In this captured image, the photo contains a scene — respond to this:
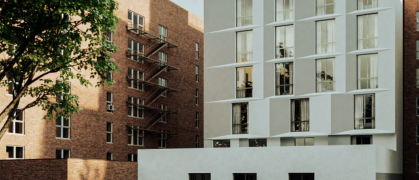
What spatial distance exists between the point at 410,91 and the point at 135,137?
24.6 metres

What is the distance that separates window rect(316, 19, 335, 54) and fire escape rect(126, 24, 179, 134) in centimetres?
1836

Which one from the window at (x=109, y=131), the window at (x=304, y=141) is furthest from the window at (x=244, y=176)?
the window at (x=109, y=131)

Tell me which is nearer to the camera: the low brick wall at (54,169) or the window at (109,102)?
the low brick wall at (54,169)

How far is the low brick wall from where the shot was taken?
26.4m

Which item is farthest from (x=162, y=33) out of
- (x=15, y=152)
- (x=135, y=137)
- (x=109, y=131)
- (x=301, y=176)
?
(x=301, y=176)

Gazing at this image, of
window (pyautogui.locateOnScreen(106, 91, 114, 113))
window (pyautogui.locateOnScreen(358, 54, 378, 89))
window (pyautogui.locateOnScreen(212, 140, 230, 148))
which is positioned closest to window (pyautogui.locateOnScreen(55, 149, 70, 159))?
window (pyautogui.locateOnScreen(106, 91, 114, 113))

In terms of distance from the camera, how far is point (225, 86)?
111 ft

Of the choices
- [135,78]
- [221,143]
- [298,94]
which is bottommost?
[221,143]

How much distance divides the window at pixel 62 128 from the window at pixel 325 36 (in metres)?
19.7

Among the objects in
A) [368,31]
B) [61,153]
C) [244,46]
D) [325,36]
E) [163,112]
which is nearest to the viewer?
[368,31]

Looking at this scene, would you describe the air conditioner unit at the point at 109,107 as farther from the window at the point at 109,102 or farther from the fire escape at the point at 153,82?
the fire escape at the point at 153,82

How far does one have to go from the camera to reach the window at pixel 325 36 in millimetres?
30527

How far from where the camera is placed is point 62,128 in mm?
35688

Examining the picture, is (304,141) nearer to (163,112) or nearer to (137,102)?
(137,102)
